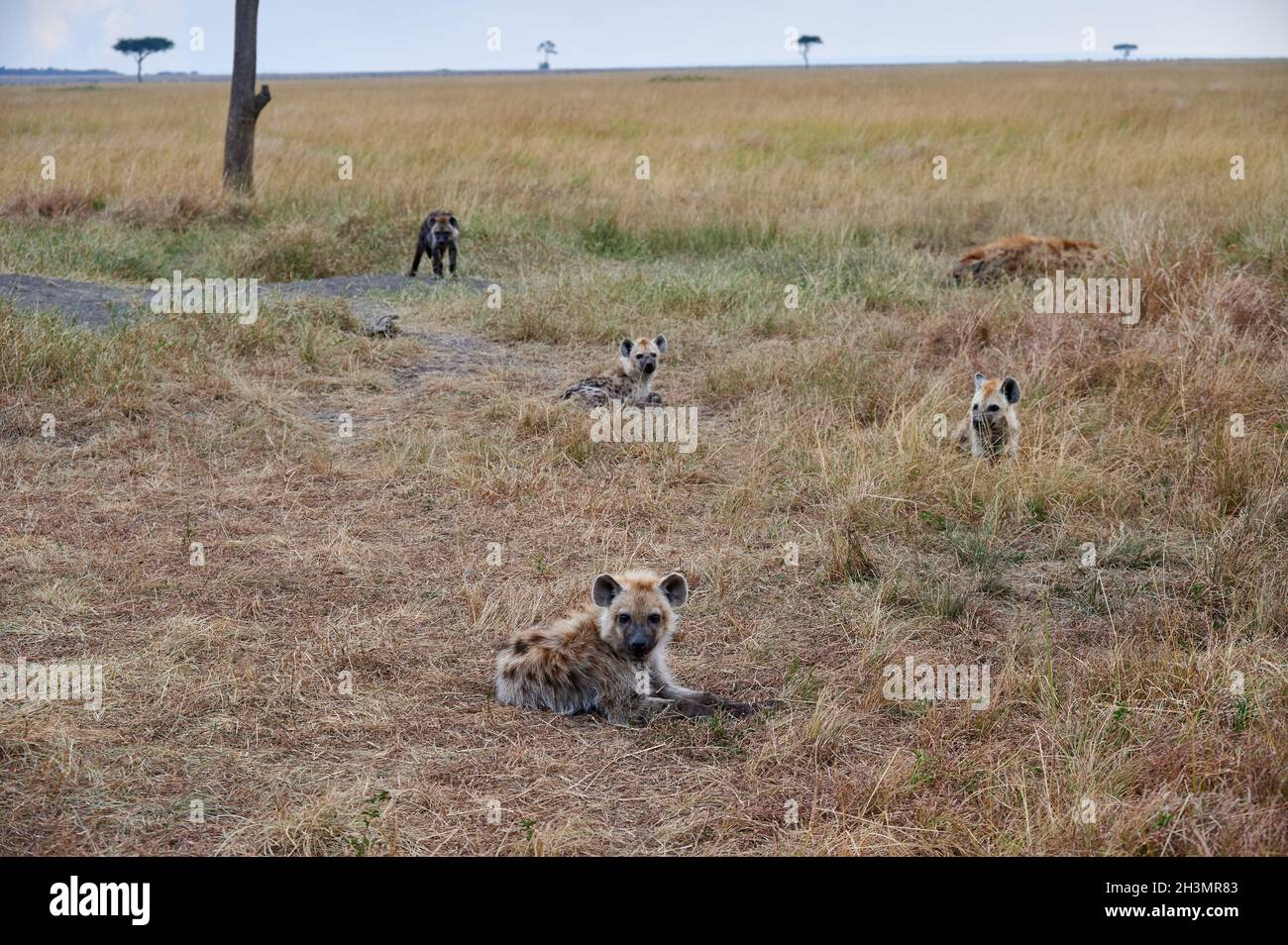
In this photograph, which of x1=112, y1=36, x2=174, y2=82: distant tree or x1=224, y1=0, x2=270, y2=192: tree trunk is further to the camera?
x1=112, y1=36, x2=174, y2=82: distant tree

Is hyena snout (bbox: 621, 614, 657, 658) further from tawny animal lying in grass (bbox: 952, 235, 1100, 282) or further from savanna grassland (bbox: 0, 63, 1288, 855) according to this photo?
tawny animal lying in grass (bbox: 952, 235, 1100, 282)

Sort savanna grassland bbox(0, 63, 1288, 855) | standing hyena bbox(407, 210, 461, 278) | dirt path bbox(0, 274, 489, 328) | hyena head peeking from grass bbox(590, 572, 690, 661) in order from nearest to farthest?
savanna grassland bbox(0, 63, 1288, 855)
hyena head peeking from grass bbox(590, 572, 690, 661)
dirt path bbox(0, 274, 489, 328)
standing hyena bbox(407, 210, 461, 278)

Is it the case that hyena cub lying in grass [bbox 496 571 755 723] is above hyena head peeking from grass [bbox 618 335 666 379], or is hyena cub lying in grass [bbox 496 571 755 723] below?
below

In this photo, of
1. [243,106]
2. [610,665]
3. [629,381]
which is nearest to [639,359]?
[629,381]

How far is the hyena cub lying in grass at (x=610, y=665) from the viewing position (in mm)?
4414

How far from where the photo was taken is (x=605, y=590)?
4.58 meters

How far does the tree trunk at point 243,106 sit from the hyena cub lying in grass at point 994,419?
418 inches

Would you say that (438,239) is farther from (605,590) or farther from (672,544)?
(605,590)

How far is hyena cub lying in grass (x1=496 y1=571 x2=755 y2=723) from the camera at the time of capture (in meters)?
4.41

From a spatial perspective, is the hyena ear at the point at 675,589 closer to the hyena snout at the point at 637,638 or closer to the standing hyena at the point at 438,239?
the hyena snout at the point at 637,638

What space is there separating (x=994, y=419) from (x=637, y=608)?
312cm

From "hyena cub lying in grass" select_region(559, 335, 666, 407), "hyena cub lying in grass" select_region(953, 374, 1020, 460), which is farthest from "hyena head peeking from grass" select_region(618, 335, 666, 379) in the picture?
"hyena cub lying in grass" select_region(953, 374, 1020, 460)

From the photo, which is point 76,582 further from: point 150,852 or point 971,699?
point 971,699
